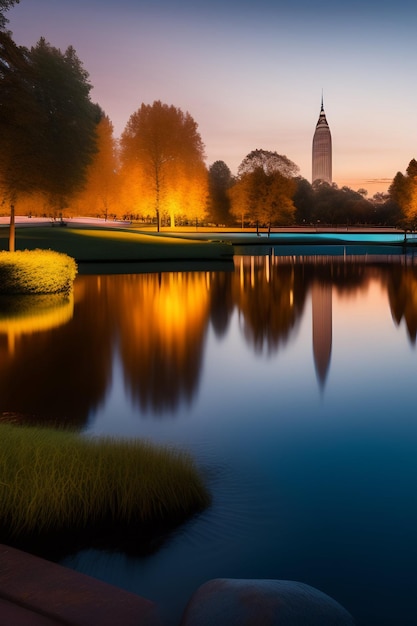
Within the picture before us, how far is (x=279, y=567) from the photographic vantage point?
4.07 metres

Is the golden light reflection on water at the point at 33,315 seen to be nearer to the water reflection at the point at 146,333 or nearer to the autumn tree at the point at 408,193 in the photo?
the water reflection at the point at 146,333

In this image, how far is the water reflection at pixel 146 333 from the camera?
876cm

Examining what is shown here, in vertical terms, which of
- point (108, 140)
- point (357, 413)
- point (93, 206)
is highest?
point (108, 140)

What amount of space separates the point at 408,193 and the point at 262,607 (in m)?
64.9

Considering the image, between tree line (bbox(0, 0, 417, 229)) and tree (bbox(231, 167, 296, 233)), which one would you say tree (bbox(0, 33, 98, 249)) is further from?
tree (bbox(231, 167, 296, 233))

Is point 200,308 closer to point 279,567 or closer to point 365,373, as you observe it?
point 365,373

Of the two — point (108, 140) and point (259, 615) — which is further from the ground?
point (108, 140)

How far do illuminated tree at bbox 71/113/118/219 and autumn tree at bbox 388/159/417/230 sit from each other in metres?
33.0

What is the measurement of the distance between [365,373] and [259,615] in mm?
7707

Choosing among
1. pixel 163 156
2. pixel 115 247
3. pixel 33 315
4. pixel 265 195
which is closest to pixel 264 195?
pixel 265 195

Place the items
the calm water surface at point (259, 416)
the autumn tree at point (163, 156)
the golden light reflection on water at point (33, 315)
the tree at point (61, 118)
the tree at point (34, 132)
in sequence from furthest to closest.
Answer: the autumn tree at point (163, 156), the tree at point (61, 118), the tree at point (34, 132), the golden light reflection on water at point (33, 315), the calm water surface at point (259, 416)

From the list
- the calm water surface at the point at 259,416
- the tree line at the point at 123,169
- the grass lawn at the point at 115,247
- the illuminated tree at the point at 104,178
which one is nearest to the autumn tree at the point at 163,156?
the tree line at the point at 123,169

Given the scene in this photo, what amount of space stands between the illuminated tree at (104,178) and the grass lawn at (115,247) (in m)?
29.8

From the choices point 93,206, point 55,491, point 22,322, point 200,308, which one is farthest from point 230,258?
point 93,206
